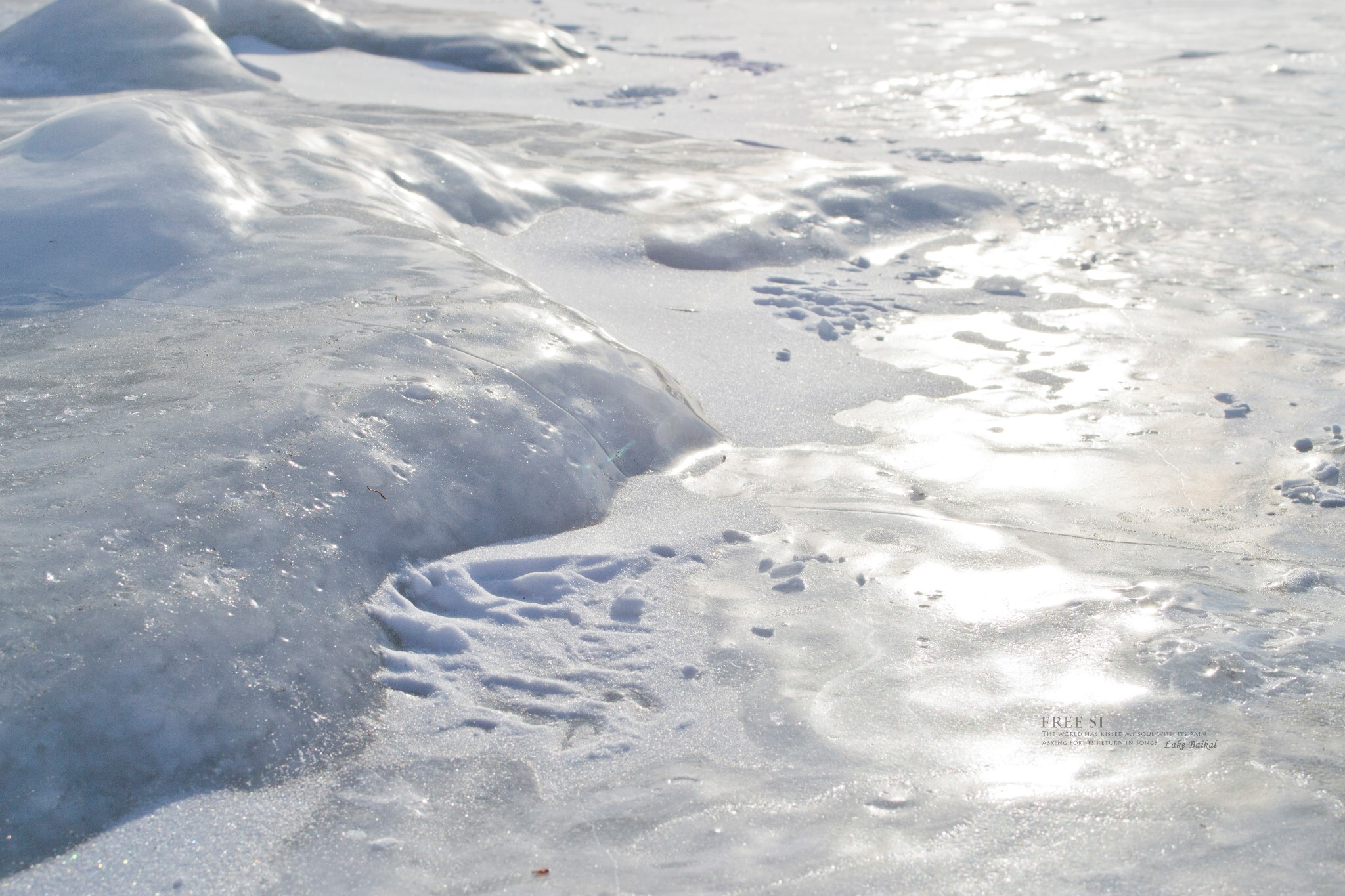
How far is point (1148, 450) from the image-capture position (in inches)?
112

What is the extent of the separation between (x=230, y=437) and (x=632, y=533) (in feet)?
2.85

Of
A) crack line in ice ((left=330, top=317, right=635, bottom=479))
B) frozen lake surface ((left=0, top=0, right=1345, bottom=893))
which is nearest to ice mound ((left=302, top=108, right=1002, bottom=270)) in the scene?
frozen lake surface ((left=0, top=0, right=1345, bottom=893))

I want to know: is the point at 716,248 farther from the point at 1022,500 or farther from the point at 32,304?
the point at 32,304

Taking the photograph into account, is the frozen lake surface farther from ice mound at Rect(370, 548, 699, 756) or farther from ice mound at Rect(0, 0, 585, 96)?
ice mound at Rect(0, 0, 585, 96)

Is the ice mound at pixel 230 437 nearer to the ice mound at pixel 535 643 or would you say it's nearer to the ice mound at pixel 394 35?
the ice mound at pixel 535 643

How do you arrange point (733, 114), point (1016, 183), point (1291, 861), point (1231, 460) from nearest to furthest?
point (1291, 861) → point (1231, 460) → point (1016, 183) → point (733, 114)

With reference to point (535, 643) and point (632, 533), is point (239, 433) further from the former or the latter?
point (632, 533)

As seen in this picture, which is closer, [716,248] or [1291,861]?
[1291,861]

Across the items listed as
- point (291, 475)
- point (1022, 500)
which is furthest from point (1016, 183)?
point (291, 475)

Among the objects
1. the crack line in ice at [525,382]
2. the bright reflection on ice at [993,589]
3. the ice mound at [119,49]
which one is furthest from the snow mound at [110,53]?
the bright reflection on ice at [993,589]

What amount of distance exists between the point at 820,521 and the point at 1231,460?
127 centimetres

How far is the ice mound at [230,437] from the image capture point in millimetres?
1602

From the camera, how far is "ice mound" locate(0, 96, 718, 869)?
5.25ft

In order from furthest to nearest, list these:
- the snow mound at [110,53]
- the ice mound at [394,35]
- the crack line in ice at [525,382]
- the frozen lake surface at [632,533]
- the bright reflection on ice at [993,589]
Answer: the ice mound at [394,35], the snow mound at [110,53], the crack line in ice at [525,382], the bright reflection on ice at [993,589], the frozen lake surface at [632,533]
